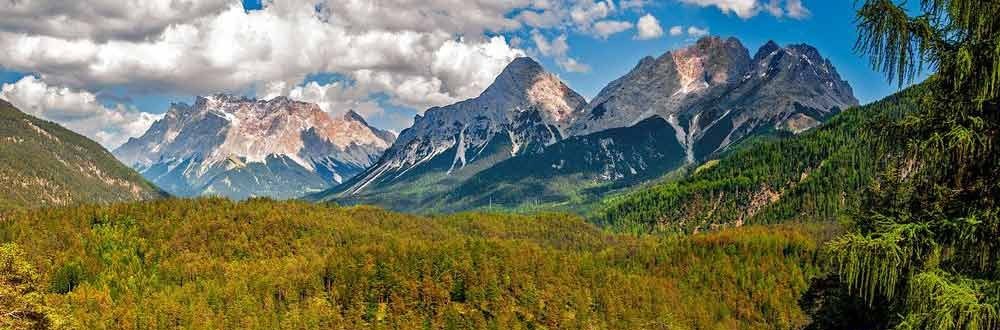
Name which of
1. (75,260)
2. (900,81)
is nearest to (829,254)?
(900,81)

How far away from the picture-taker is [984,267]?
1441 centimetres

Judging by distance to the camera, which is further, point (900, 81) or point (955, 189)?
point (900, 81)

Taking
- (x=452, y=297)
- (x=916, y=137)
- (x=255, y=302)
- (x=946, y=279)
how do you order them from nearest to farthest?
(x=946, y=279), (x=916, y=137), (x=255, y=302), (x=452, y=297)

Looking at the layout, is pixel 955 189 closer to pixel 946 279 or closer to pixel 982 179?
pixel 982 179

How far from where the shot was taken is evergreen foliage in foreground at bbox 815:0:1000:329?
556 inches

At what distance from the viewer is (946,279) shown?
1436cm

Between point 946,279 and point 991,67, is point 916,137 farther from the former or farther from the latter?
point 946,279

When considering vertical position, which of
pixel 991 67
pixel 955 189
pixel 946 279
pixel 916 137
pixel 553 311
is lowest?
pixel 553 311

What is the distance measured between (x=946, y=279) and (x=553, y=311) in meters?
170

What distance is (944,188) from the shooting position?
49.5 feet

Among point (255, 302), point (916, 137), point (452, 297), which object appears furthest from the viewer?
point (452, 297)

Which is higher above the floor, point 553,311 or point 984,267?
point 984,267

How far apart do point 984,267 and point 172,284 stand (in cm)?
19339

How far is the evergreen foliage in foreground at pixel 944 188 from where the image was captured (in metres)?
14.1
